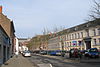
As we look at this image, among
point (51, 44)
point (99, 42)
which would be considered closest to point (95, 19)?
point (99, 42)

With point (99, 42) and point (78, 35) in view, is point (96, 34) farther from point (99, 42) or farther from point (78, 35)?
point (78, 35)

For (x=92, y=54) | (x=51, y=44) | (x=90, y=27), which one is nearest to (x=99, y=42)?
(x=90, y=27)

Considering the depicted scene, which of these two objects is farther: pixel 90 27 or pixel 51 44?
pixel 51 44

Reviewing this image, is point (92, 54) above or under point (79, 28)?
under

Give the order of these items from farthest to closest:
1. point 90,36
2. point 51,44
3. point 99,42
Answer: point 51,44, point 90,36, point 99,42

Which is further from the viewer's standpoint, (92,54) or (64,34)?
(64,34)

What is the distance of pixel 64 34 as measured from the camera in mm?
84188

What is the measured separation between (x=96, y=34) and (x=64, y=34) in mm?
21622

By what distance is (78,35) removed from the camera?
76.5 m

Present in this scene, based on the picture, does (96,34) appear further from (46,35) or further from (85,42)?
(46,35)

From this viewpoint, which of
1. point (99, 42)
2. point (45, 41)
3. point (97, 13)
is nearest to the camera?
point (97, 13)

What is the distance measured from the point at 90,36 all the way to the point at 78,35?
9213mm

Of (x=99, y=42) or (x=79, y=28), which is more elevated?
(x=79, y=28)

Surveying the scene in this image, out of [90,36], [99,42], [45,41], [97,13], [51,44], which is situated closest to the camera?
[97,13]
